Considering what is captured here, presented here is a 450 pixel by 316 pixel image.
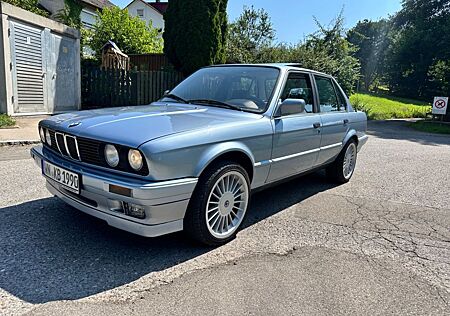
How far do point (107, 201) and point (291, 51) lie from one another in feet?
54.0

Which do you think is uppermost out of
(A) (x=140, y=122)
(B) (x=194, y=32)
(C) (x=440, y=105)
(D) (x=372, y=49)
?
(D) (x=372, y=49)

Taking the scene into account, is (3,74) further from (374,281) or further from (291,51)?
(291,51)

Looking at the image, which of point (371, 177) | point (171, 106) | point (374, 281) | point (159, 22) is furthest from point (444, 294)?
point (159, 22)

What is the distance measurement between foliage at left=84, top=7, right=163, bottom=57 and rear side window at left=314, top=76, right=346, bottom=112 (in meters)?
13.8

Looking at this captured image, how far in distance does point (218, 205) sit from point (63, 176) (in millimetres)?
1318

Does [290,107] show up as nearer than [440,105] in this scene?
Yes

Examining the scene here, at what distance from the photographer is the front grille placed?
2602mm

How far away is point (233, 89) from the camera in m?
3.97

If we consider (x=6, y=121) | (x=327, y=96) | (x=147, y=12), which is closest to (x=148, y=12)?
(x=147, y=12)

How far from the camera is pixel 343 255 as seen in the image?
123 inches

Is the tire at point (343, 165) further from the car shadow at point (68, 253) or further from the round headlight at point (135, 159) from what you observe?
the round headlight at point (135, 159)

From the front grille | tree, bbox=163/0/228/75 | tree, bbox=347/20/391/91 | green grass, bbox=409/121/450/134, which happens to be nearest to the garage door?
tree, bbox=163/0/228/75

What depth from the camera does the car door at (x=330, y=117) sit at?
463cm

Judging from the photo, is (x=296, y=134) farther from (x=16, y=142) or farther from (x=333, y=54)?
(x=333, y=54)
